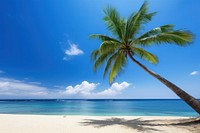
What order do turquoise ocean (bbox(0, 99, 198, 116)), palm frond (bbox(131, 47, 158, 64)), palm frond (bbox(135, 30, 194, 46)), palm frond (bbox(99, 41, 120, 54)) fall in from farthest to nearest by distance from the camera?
turquoise ocean (bbox(0, 99, 198, 116)) → palm frond (bbox(131, 47, 158, 64)) → palm frond (bbox(99, 41, 120, 54)) → palm frond (bbox(135, 30, 194, 46))

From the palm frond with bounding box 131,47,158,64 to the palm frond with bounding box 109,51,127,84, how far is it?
82 centimetres

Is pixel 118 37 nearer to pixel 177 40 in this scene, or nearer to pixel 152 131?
pixel 177 40

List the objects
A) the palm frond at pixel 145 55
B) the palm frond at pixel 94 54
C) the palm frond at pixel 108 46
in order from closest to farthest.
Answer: the palm frond at pixel 108 46, the palm frond at pixel 145 55, the palm frond at pixel 94 54

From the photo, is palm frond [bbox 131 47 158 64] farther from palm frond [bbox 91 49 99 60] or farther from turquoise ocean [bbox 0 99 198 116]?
turquoise ocean [bbox 0 99 198 116]

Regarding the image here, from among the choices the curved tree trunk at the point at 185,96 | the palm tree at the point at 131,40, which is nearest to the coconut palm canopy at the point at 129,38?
the palm tree at the point at 131,40

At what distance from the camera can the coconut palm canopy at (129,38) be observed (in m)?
9.87

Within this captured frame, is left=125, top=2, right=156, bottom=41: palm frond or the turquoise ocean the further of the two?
the turquoise ocean

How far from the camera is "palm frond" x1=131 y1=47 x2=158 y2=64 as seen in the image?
36.0 feet

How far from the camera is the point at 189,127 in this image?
782 cm

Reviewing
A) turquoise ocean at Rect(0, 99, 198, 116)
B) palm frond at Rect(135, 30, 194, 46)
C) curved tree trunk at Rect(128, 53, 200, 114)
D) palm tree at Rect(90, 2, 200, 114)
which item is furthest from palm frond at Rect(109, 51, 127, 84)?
turquoise ocean at Rect(0, 99, 198, 116)

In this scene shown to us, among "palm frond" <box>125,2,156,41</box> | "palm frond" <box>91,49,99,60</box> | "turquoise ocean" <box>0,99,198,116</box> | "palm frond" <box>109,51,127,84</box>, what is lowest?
"turquoise ocean" <box>0,99,198,116</box>

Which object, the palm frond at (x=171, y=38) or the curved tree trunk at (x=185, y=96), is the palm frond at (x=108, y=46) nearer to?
the palm frond at (x=171, y=38)

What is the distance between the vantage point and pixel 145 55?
1122cm

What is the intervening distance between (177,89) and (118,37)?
175 inches
